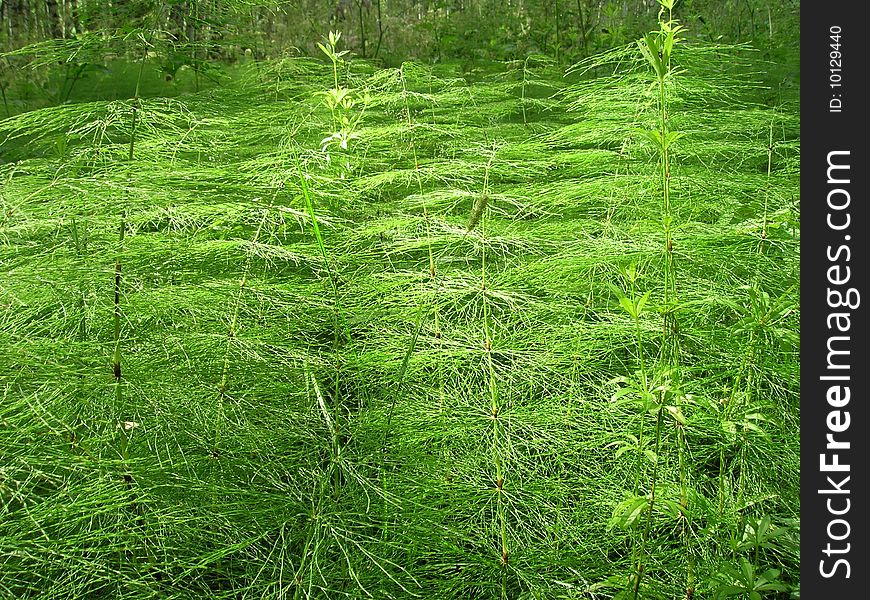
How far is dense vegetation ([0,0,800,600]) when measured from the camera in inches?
56.6

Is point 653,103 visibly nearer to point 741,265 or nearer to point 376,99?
point 741,265

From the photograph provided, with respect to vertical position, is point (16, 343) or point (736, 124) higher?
point (736, 124)

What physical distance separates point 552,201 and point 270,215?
2.78 feet

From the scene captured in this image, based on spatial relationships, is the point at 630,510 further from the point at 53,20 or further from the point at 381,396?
the point at 53,20

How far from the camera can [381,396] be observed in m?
1.90

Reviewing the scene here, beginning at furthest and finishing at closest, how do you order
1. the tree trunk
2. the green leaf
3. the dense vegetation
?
the tree trunk → the dense vegetation → the green leaf

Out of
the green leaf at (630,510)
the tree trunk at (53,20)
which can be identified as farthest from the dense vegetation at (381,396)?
the tree trunk at (53,20)

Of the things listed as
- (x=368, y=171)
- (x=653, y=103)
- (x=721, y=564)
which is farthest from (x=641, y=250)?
(x=368, y=171)

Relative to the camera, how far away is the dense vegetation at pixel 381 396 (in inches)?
56.6

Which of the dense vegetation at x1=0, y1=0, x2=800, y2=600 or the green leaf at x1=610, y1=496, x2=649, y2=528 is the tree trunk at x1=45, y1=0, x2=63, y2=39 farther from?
the green leaf at x1=610, y1=496, x2=649, y2=528

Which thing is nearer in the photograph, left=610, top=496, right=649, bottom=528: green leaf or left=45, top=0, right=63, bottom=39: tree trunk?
left=610, top=496, right=649, bottom=528: green leaf

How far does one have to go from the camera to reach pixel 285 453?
1.73 meters

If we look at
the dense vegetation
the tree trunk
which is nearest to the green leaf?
the dense vegetation

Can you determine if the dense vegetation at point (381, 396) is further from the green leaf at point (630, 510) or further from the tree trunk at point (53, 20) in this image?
the tree trunk at point (53, 20)
